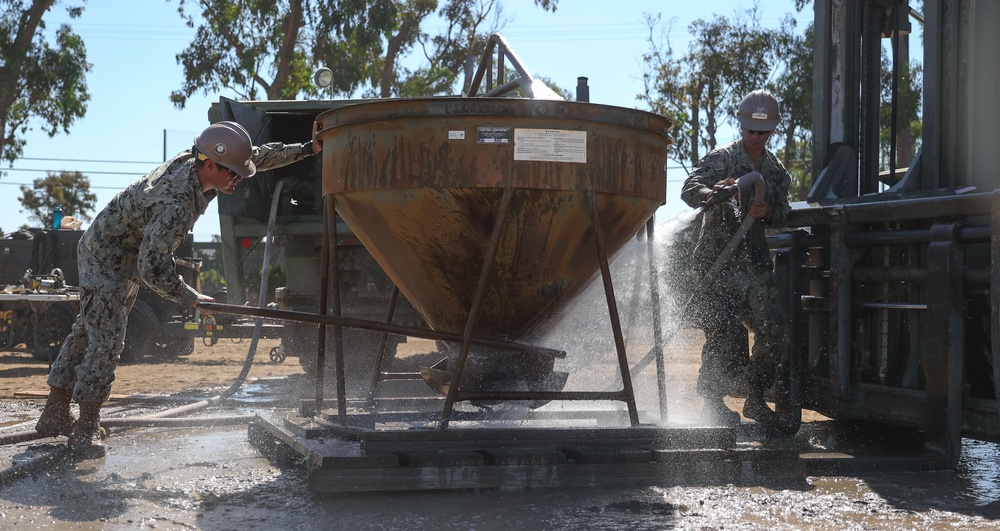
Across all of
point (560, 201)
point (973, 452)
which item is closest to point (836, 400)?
point (973, 452)

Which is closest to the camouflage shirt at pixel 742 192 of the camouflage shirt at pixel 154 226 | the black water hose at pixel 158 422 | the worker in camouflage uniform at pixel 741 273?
the worker in camouflage uniform at pixel 741 273

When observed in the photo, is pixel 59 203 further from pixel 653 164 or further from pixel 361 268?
pixel 653 164

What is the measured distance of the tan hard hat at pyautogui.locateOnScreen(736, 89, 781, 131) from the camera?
227 inches

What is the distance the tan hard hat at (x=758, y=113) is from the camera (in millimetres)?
5773

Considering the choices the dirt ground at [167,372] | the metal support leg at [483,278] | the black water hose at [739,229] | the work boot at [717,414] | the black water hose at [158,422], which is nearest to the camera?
the metal support leg at [483,278]

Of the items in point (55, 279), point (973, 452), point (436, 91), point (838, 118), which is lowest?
point (973, 452)

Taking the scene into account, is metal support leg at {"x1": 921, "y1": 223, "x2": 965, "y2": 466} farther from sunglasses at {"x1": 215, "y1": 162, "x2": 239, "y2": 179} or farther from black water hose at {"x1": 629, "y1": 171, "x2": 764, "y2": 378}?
sunglasses at {"x1": 215, "y1": 162, "x2": 239, "y2": 179}

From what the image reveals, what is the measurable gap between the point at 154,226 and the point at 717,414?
3.15 meters

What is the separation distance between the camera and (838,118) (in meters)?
6.25

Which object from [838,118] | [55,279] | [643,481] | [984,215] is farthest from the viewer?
[55,279]

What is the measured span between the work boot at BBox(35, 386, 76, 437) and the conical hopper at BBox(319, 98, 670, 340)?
6.42 ft

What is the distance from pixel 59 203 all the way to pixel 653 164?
3733 cm

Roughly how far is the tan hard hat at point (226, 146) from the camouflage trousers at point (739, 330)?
261 centimetres

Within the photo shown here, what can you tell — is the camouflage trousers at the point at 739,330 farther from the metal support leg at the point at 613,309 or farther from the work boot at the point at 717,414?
the metal support leg at the point at 613,309
